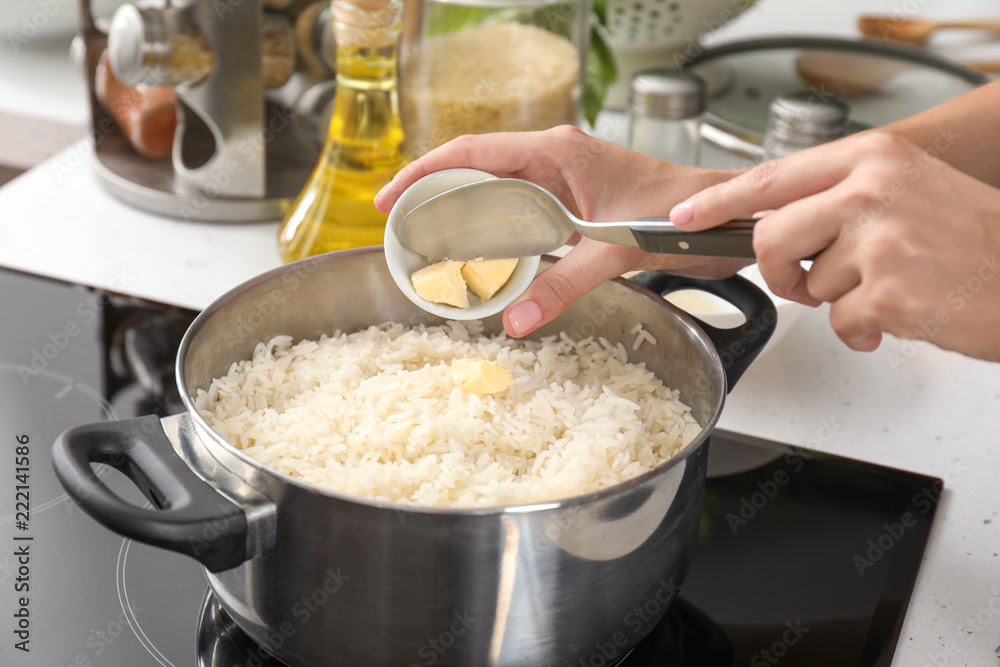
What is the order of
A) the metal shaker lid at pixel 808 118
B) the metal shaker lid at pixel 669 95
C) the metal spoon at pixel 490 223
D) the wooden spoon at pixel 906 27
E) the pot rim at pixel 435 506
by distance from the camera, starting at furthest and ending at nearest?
the wooden spoon at pixel 906 27, the metal shaker lid at pixel 669 95, the metal shaker lid at pixel 808 118, the metal spoon at pixel 490 223, the pot rim at pixel 435 506

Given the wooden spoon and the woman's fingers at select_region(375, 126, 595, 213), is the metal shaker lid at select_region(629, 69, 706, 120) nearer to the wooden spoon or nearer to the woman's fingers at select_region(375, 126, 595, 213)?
the woman's fingers at select_region(375, 126, 595, 213)

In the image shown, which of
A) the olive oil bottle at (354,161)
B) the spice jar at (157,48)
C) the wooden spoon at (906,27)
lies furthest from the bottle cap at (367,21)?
the wooden spoon at (906,27)

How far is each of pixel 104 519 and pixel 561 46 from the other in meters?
0.97

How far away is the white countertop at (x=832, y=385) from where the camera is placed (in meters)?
0.84

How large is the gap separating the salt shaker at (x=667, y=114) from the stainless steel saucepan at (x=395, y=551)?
2.60 feet

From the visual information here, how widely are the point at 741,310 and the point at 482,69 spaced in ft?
1.92

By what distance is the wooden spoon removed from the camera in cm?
205

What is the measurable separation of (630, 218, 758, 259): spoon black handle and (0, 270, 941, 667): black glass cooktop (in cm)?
27

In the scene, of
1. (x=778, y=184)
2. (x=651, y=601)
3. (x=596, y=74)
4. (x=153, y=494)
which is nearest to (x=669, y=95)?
(x=596, y=74)

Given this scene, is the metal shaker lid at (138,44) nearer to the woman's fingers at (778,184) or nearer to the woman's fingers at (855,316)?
the woman's fingers at (778,184)

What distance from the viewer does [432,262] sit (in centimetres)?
88

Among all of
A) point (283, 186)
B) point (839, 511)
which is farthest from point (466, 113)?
point (839, 511)

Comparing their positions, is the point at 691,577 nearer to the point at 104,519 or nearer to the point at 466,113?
the point at 104,519

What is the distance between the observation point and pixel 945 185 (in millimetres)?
662
